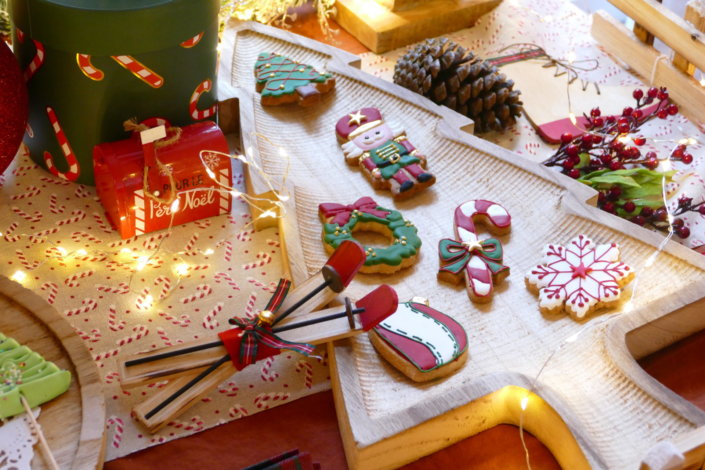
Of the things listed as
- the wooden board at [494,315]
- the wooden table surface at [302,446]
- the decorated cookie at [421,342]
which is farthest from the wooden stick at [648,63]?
the decorated cookie at [421,342]

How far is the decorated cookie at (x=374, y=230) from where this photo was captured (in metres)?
1.53

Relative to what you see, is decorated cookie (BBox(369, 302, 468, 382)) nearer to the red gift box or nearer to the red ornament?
the red gift box

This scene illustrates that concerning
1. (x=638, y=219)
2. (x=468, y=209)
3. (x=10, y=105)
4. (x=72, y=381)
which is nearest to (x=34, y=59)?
(x=10, y=105)

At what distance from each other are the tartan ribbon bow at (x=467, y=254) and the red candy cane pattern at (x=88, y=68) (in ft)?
2.08

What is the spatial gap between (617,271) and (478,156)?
361mm

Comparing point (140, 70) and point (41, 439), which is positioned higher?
point (140, 70)

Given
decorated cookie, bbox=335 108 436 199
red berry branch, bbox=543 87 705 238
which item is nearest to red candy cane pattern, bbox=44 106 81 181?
decorated cookie, bbox=335 108 436 199

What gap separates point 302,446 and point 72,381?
35 centimetres

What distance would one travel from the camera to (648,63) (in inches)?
80.8

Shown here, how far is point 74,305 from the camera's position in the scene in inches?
60.7

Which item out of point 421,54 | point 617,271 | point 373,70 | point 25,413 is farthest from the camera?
point 373,70

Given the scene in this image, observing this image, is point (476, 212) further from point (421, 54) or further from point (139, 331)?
point (139, 331)

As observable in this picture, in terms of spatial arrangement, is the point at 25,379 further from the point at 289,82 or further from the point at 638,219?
the point at 638,219

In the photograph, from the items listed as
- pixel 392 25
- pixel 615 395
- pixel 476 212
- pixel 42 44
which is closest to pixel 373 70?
pixel 392 25
